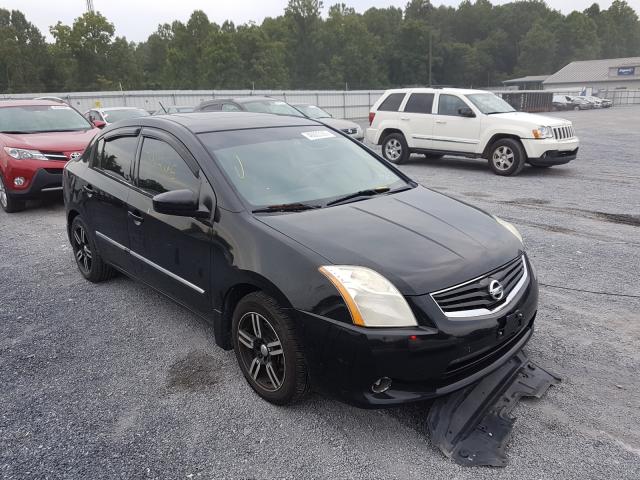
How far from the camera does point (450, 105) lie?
11.8m

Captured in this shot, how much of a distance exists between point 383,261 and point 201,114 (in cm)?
245

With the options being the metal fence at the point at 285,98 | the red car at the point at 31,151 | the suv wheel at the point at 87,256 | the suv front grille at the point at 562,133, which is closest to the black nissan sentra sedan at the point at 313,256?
the suv wheel at the point at 87,256

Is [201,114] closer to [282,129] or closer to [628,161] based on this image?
[282,129]

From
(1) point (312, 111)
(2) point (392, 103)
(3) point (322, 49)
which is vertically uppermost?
(3) point (322, 49)

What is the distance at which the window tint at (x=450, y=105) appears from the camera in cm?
1162

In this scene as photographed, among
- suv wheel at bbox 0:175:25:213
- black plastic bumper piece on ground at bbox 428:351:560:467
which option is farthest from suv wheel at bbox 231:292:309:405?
suv wheel at bbox 0:175:25:213

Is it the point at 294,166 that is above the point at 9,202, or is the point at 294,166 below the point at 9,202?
above

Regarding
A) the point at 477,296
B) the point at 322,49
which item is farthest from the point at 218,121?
the point at 322,49

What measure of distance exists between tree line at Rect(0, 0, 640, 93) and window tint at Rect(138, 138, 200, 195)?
210ft

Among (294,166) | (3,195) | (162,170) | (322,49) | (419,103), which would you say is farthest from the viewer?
(322,49)

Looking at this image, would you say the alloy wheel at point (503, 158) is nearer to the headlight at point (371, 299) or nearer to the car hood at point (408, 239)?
the car hood at point (408, 239)

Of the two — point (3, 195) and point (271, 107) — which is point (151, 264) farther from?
point (271, 107)

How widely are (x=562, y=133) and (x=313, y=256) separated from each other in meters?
9.83

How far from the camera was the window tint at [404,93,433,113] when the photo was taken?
40.0 ft
